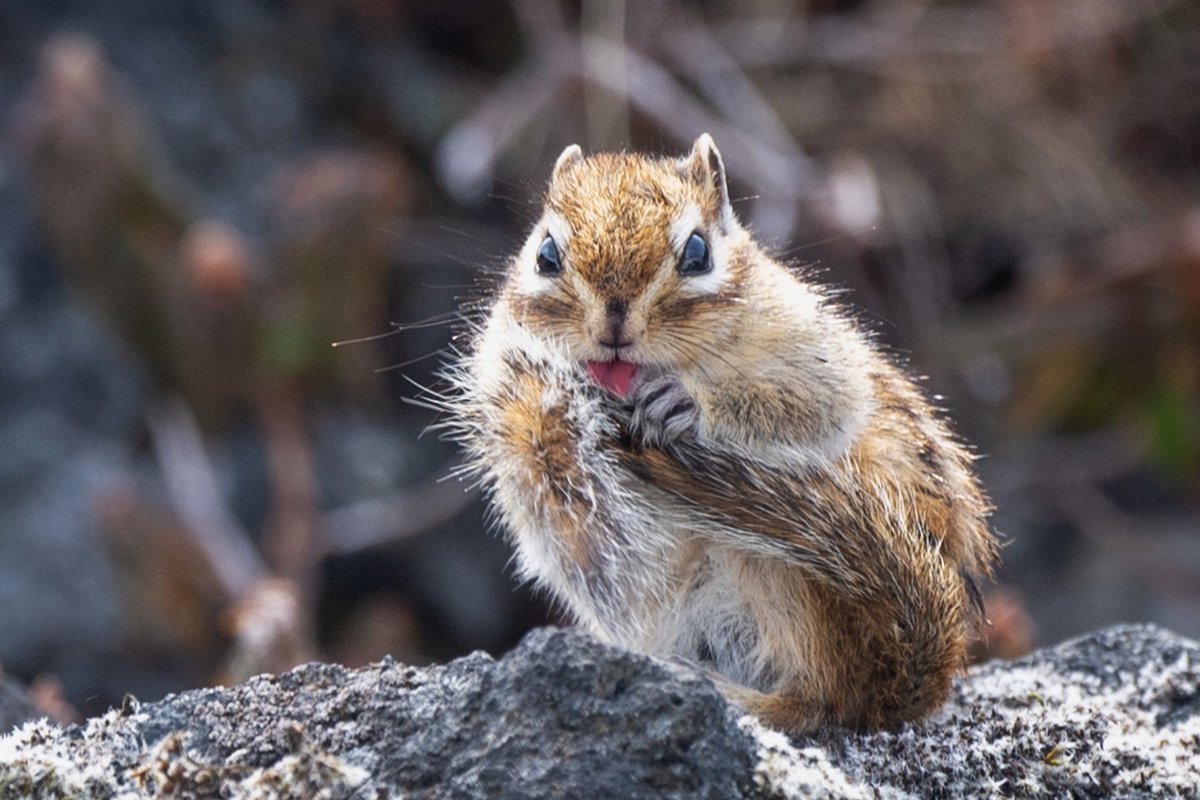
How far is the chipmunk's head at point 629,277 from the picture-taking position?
8.48 ft

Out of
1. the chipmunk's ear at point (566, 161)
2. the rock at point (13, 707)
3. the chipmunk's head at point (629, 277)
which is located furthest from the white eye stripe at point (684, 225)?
the rock at point (13, 707)

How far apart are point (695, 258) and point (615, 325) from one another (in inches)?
10.4

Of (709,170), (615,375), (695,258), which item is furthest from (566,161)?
(615,375)

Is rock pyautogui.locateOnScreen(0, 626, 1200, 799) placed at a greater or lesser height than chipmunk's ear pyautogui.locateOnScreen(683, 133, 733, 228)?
lesser

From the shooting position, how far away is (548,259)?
109 inches

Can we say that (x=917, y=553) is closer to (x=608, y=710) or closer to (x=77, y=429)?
(x=608, y=710)

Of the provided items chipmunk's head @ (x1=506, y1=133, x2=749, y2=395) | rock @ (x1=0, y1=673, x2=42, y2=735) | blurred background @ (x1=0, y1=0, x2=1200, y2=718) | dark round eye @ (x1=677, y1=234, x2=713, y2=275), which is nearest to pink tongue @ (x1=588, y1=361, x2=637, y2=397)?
chipmunk's head @ (x1=506, y1=133, x2=749, y2=395)

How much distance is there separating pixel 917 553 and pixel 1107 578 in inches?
205

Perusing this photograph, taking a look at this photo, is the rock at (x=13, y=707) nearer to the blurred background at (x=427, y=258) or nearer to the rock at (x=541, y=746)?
the rock at (x=541, y=746)

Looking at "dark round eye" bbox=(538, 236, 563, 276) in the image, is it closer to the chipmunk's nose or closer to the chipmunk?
the chipmunk

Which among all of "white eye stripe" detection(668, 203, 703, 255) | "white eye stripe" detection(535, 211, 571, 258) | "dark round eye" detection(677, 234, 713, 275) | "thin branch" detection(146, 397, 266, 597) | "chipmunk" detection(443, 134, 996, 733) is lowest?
"chipmunk" detection(443, 134, 996, 733)

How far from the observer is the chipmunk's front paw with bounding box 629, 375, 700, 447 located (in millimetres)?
2625

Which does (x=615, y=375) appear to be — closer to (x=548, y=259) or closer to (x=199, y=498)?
(x=548, y=259)

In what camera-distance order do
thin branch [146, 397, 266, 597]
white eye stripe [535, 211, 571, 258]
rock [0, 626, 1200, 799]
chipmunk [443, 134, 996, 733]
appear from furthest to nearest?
thin branch [146, 397, 266, 597] → white eye stripe [535, 211, 571, 258] → chipmunk [443, 134, 996, 733] → rock [0, 626, 1200, 799]
